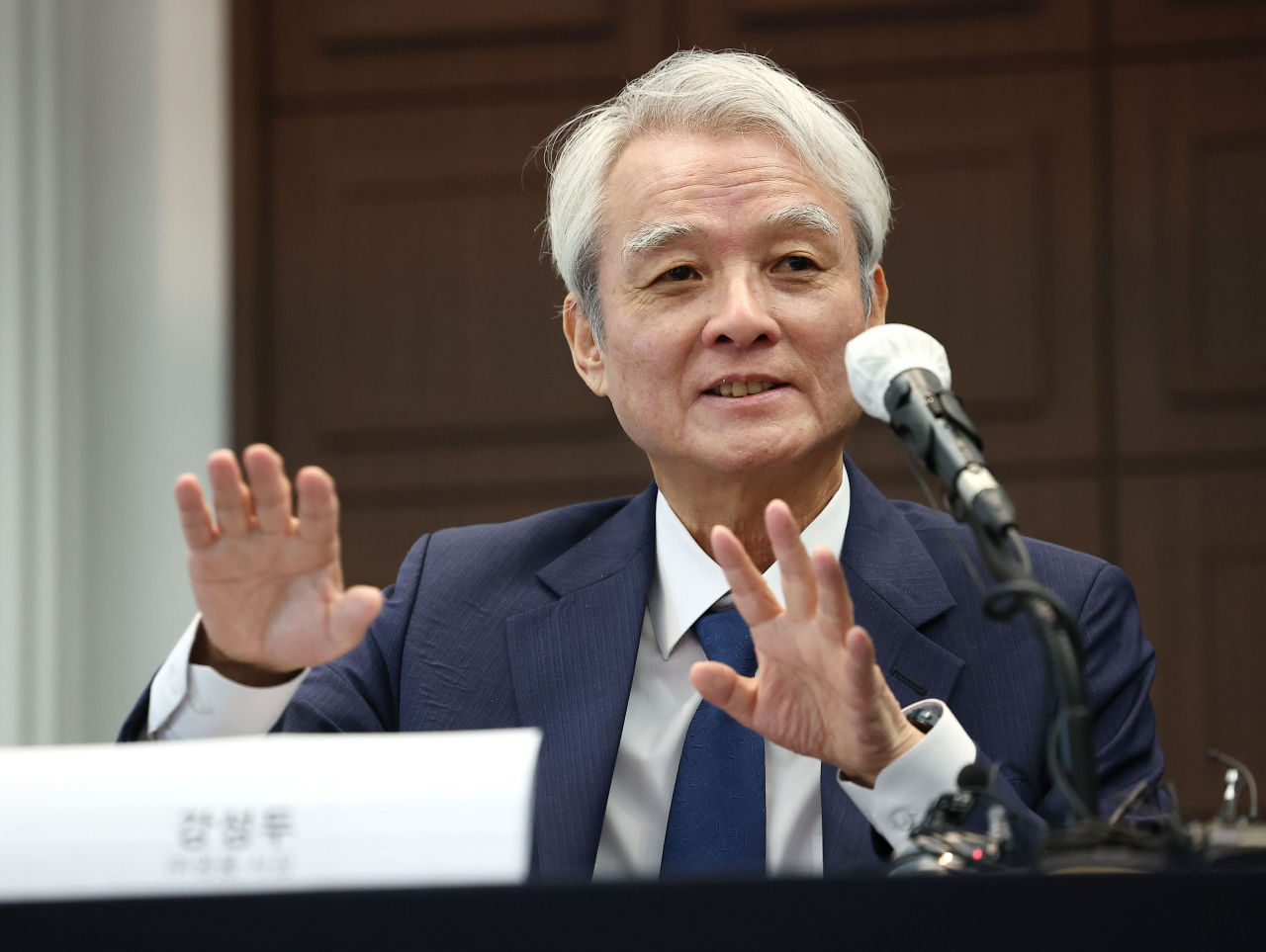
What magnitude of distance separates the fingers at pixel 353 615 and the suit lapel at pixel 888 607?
1.81 ft

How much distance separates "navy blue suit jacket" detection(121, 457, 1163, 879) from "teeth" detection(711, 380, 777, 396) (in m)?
0.25

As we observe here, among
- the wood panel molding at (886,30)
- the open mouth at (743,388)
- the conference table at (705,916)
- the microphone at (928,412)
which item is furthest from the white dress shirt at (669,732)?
the wood panel molding at (886,30)

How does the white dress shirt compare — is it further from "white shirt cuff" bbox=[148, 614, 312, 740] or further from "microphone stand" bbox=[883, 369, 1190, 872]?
"microphone stand" bbox=[883, 369, 1190, 872]

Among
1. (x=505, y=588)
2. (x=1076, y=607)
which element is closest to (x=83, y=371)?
(x=505, y=588)

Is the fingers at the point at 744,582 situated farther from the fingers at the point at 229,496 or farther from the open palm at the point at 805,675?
the fingers at the point at 229,496

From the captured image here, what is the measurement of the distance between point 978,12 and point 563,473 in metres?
1.46

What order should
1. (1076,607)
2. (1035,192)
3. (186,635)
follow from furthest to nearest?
(1035,192)
(1076,607)
(186,635)

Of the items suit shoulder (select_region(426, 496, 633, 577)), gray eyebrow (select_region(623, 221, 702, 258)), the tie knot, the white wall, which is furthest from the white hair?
the white wall

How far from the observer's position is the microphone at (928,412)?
0.90 metres

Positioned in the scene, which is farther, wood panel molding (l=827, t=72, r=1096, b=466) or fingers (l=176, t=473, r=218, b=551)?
wood panel molding (l=827, t=72, r=1096, b=466)

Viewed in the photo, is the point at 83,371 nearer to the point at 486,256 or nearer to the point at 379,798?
the point at 486,256

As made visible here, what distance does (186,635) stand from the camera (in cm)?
135

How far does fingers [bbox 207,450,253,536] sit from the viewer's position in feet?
3.71

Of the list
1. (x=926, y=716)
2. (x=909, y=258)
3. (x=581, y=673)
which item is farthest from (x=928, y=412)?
(x=909, y=258)
